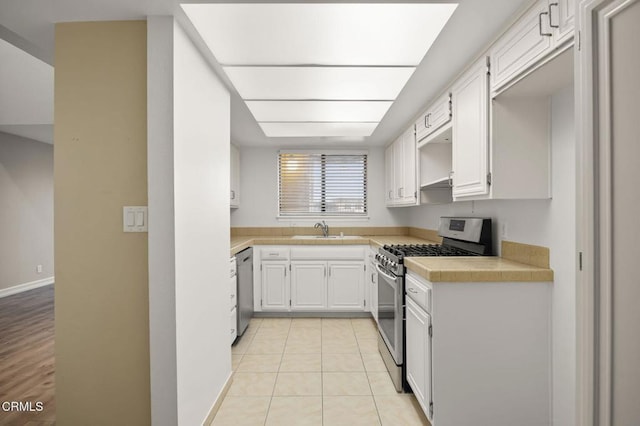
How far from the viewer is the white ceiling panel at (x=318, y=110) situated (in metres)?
2.49

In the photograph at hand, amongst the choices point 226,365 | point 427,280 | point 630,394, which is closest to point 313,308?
point 226,365

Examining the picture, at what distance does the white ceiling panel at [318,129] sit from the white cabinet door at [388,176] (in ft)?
2.40

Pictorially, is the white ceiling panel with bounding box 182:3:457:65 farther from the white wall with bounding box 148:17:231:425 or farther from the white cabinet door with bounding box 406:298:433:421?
the white cabinet door with bounding box 406:298:433:421

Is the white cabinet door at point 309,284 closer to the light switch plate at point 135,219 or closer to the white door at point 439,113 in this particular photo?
the white door at point 439,113

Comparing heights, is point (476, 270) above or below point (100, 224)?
below

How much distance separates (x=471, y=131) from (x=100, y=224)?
2.16 meters

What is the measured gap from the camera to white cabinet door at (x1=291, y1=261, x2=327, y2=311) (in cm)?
385

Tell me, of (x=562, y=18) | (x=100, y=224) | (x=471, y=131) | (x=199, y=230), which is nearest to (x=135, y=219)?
(x=100, y=224)

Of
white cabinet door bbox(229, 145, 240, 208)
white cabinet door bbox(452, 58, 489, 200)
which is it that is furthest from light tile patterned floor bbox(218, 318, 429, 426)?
white cabinet door bbox(229, 145, 240, 208)

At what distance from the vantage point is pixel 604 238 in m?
0.93

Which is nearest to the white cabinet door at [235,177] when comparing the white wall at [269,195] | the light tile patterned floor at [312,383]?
the white wall at [269,195]

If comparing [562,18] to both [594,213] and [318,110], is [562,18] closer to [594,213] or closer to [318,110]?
[594,213]

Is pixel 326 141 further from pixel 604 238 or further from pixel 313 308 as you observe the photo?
pixel 604 238

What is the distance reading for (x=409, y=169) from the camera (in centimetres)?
329
